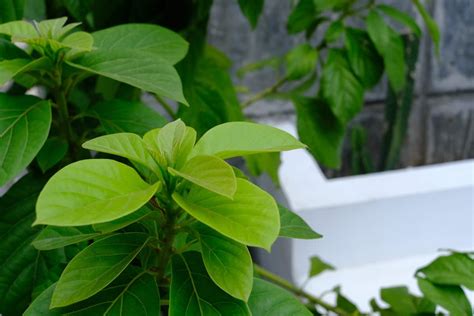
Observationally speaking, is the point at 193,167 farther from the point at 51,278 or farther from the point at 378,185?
the point at 378,185

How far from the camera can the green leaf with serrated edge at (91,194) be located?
0.74 feet

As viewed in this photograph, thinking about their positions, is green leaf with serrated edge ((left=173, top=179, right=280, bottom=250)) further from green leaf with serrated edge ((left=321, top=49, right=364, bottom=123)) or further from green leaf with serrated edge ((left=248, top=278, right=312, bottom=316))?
green leaf with serrated edge ((left=321, top=49, right=364, bottom=123))

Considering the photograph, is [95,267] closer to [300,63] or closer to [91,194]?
[91,194]

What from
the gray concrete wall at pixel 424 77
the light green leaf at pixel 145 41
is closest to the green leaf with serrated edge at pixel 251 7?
the light green leaf at pixel 145 41

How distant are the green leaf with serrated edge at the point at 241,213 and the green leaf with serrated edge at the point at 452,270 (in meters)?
0.26

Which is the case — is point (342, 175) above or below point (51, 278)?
below

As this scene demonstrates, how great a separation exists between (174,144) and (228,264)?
5cm

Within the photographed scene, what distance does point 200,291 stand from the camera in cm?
27

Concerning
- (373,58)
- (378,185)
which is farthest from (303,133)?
(378,185)

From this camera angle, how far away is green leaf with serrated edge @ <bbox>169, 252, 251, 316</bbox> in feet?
0.86

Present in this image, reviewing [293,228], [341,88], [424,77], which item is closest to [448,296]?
[293,228]

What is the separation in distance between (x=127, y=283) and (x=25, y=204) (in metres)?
0.15

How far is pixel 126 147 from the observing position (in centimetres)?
27

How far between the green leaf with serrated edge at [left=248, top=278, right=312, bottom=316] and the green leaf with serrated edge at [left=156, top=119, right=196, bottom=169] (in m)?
0.07
